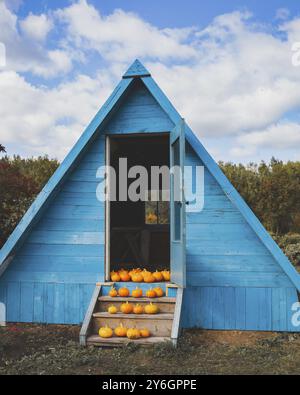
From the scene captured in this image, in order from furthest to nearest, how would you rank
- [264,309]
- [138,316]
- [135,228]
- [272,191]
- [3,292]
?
[272,191] < [135,228] < [3,292] < [264,309] < [138,316]

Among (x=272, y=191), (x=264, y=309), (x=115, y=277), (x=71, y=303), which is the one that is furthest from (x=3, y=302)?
(x=272, y=191)

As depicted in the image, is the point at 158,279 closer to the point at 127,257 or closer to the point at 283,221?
the point at 127,257

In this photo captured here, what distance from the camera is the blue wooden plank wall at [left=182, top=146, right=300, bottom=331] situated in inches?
248

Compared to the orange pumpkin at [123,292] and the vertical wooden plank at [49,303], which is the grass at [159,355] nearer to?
the vertical wooden plank at [49,303]

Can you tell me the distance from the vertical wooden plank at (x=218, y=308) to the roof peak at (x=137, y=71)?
3.44 metres

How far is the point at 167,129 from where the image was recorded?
6609 mm

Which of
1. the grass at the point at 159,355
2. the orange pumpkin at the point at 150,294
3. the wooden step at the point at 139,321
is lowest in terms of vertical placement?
the grass at the point at 159,355

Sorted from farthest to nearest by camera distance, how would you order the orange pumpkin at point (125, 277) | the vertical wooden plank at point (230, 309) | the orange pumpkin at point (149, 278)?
1. the orange pumpkin at point (125, 277)
2. the orange pumpkin at point (149, 278)
3. the vertical wooden plank at point (230, 309)

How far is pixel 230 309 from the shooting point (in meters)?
6.37

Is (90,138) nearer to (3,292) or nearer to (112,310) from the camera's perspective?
(112,310)

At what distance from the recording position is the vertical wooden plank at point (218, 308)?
6375 mm

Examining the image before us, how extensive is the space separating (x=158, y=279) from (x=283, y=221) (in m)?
18.0

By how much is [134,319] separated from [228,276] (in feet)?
5.21

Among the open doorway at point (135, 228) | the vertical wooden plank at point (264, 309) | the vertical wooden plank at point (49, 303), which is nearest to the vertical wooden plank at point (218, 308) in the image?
the vertical wooden plank at point (264, 309)
